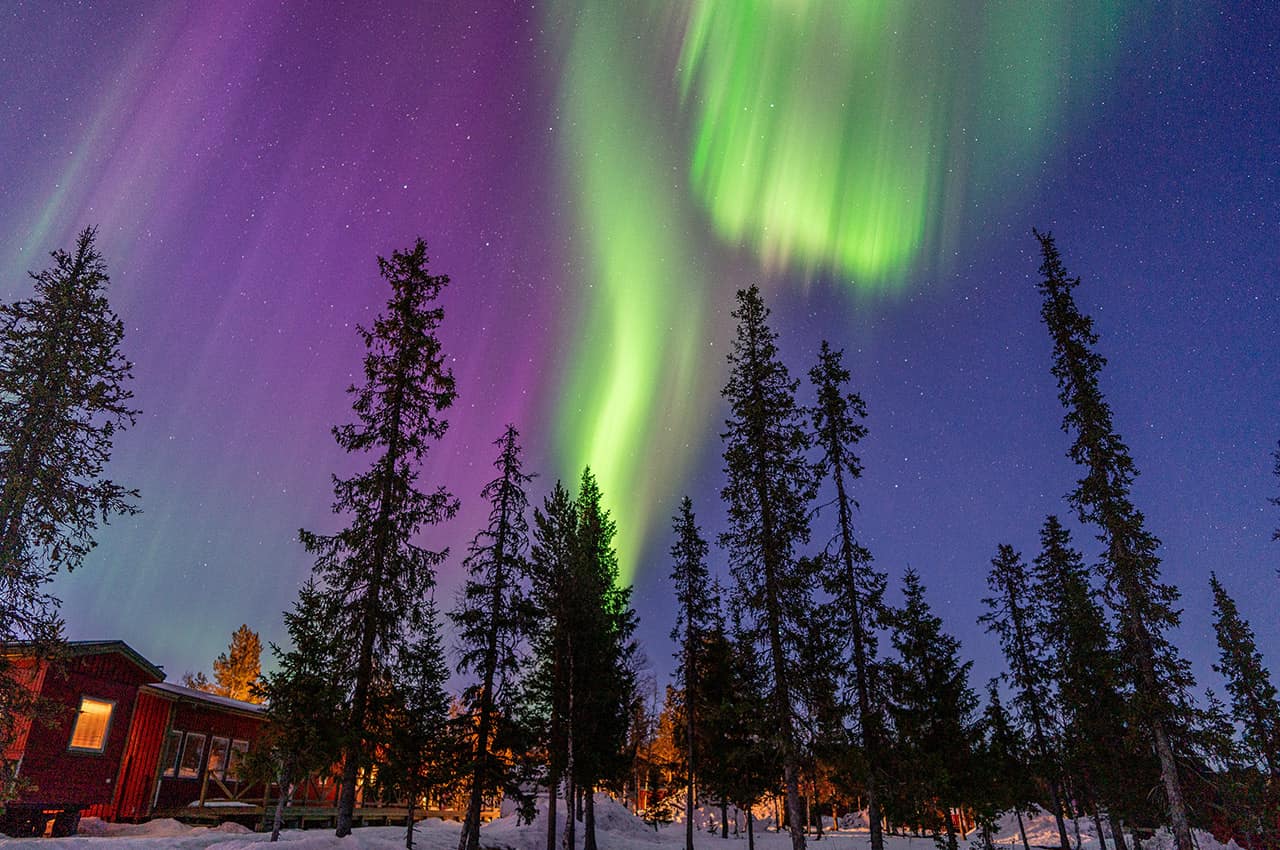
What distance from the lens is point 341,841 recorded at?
16.6m

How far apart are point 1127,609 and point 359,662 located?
84.2 feet

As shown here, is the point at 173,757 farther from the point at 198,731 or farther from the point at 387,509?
the point at 387,509

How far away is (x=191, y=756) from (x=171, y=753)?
3.36 ft

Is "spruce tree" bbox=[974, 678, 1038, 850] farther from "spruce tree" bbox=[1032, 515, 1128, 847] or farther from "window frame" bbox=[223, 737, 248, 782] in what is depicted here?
"window frame" bbox=[223, 737, 248, 782]

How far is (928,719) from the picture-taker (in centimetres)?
3209

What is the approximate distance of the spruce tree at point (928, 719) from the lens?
23.6m

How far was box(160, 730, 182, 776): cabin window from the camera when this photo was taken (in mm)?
24812

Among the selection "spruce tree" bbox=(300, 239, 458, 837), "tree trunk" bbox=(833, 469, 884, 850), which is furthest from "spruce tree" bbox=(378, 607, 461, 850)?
"tree trunk" bbox=(833, 469, 884, 850)

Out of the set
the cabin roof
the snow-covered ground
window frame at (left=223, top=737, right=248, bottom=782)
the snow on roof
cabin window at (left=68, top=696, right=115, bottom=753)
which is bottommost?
the snow-covered ground

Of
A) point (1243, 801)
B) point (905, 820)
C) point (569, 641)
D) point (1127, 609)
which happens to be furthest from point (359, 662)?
point (1243, 801)

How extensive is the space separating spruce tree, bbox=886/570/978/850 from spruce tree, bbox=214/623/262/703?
191 feet


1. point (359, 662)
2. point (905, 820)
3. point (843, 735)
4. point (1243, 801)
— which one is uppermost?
point (359, 662)

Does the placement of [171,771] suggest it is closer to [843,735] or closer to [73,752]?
[73,752]

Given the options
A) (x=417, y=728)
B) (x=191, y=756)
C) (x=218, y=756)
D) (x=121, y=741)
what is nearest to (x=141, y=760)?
(x=121, y=741)
